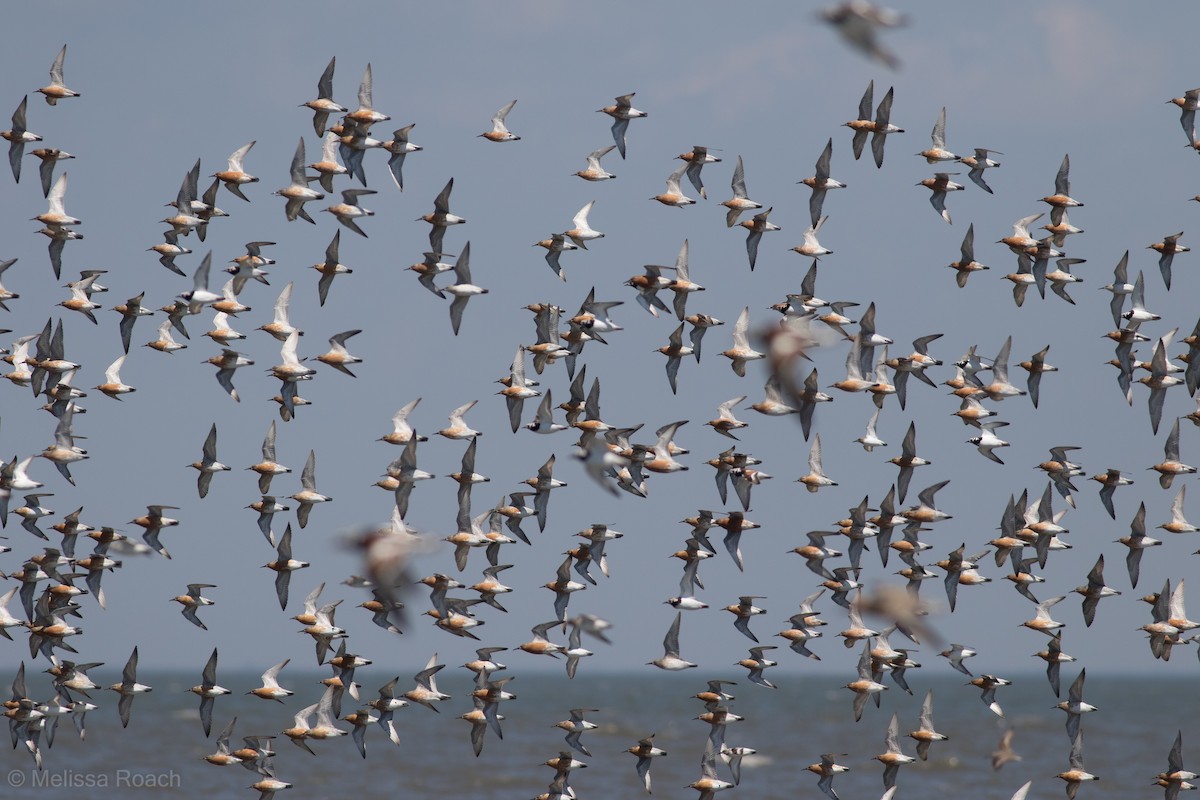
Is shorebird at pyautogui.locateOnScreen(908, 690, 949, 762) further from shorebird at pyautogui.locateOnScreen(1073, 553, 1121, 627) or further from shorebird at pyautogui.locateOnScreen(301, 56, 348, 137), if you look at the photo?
shorebird at pyautogui.locateOnScreen(301, 56, 348, 137)

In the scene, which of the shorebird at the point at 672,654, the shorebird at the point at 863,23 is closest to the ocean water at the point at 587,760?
the shorebird at the point at 672,654

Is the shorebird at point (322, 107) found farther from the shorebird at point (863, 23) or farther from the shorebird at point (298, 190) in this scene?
the shorebird at point (863, 23)

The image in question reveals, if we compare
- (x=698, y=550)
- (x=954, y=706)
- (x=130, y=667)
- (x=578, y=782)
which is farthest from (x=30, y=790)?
(x=954, y=706)

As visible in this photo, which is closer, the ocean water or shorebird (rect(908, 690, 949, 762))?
shorebird (rect(908, 690, 949, 762))

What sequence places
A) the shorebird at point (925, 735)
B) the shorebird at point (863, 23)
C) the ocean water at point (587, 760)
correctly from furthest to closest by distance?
the ocean water at point (587, 760) → the shorebird at point (925, 735) → the shorebird at point (863, 23)

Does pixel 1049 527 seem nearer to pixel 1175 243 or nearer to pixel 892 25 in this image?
pixel 1175 243

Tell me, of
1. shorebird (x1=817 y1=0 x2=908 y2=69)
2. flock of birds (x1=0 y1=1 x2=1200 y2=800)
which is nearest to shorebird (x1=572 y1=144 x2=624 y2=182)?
flock of birds (x1=0 y1=1 x2=1200 y2=800)

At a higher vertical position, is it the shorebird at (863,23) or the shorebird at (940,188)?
the shorebird at (940,188)

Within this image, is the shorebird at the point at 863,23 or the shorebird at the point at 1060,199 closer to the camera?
the shorebird at the point at 863,23

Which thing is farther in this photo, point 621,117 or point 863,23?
point 621,117

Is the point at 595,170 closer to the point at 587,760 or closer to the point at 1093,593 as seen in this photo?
the point at 1093,593

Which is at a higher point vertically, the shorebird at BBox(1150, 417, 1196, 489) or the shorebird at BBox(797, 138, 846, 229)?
the shorebird at BBox(797, 138, 846, 229)

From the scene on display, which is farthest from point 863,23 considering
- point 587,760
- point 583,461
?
point 587,760

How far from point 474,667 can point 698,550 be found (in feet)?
18.2
